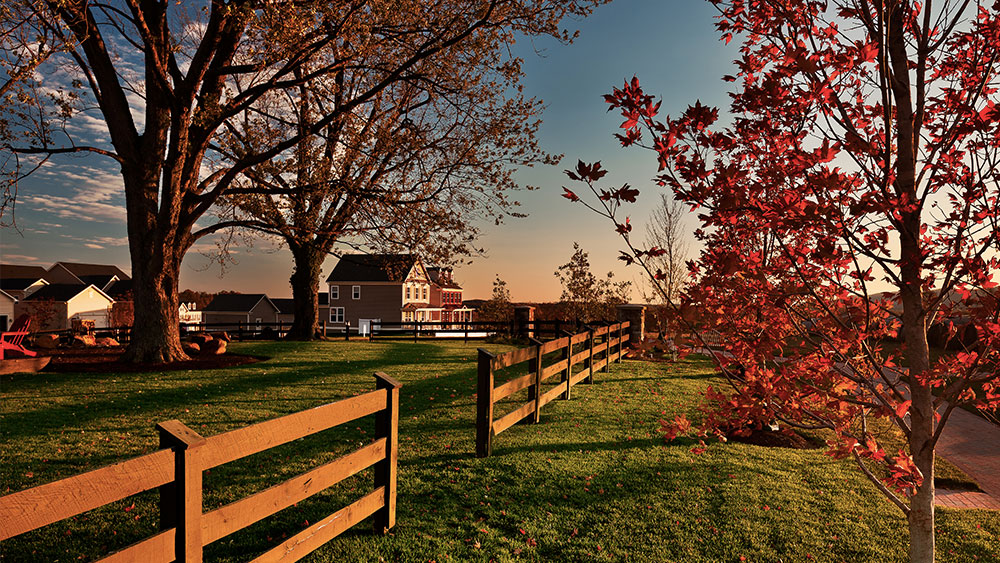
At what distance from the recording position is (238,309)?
214 ft

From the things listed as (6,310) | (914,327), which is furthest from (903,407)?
(6,310)

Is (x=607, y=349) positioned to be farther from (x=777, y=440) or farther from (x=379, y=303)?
(x=379, y=303)

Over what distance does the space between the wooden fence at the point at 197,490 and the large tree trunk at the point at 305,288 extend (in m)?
20.8

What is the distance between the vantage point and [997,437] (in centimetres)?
1034

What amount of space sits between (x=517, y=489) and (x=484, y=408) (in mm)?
1190

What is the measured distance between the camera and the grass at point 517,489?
4.66m

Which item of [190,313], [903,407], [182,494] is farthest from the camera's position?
[190,313]

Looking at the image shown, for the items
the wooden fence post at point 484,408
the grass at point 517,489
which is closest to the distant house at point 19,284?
the grass at point 517,489

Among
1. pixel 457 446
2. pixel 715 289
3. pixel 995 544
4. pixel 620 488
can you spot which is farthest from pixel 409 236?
pixel 995 544

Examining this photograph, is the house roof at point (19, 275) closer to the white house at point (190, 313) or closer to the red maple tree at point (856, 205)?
the white house at point (190, 313)

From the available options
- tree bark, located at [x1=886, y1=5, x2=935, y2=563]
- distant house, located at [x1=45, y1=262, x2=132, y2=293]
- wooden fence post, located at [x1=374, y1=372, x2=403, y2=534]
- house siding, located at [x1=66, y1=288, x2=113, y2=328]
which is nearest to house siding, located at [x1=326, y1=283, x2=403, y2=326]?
house siding, located at [x1=66, y1=288, x2=113, y2=328]

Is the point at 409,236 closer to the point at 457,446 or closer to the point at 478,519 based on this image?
the point at 457,446

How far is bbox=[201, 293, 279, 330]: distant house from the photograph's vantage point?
65.1 m

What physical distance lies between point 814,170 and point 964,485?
271 inches
